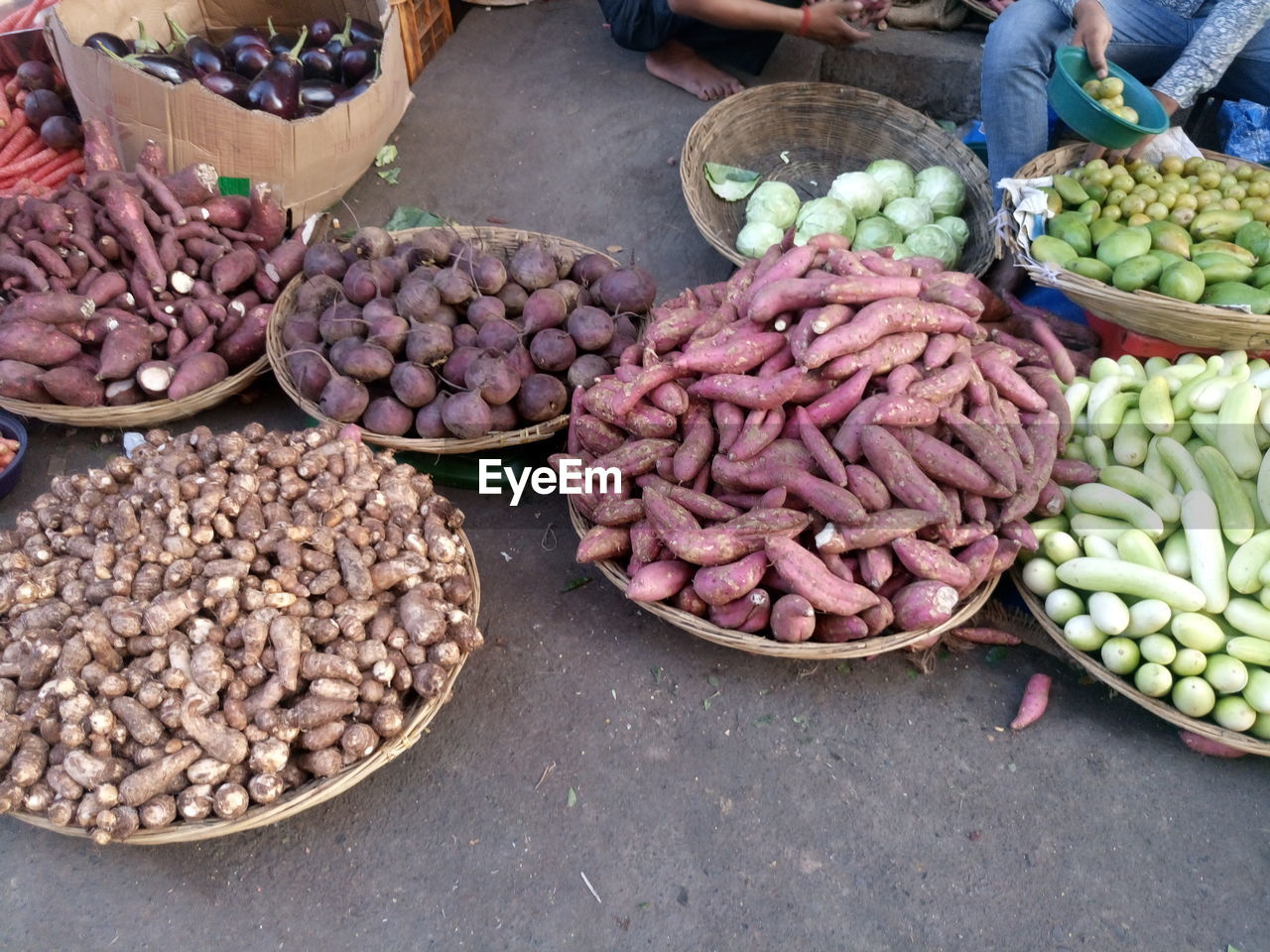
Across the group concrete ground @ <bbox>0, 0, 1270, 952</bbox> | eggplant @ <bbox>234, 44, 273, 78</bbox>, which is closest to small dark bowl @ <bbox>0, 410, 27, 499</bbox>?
concrete ground @ <bbox>0, 0, 1270, 952</bbox>

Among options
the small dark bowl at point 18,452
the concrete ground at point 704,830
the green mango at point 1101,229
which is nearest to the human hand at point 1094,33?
the green mango at point 1101,229

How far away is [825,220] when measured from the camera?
3383 millimetres

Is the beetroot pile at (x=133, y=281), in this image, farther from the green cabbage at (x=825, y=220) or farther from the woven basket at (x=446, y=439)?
the green cabbage at (x=825, y=220)

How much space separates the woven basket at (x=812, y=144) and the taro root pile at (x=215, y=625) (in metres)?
2.10

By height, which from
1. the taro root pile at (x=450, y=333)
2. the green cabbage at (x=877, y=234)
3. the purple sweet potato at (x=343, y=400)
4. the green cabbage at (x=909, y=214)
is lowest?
the purple sweet potato at (x=343, y=400)

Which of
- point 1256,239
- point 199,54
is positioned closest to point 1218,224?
point 1256,239

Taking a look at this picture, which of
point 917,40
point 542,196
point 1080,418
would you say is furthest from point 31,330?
point 917,40

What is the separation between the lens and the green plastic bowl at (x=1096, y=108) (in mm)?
2670

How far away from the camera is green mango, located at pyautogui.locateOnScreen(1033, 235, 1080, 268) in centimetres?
264

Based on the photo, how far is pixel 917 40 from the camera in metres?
4.43

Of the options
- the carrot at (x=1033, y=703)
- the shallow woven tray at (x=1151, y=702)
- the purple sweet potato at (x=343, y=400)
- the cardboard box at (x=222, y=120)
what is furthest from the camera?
the cardboard box at (x=222, y=120)

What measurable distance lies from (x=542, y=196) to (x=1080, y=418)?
8.69ft

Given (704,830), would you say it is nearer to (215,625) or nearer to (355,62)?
(215,625)

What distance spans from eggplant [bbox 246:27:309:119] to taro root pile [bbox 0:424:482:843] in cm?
186
